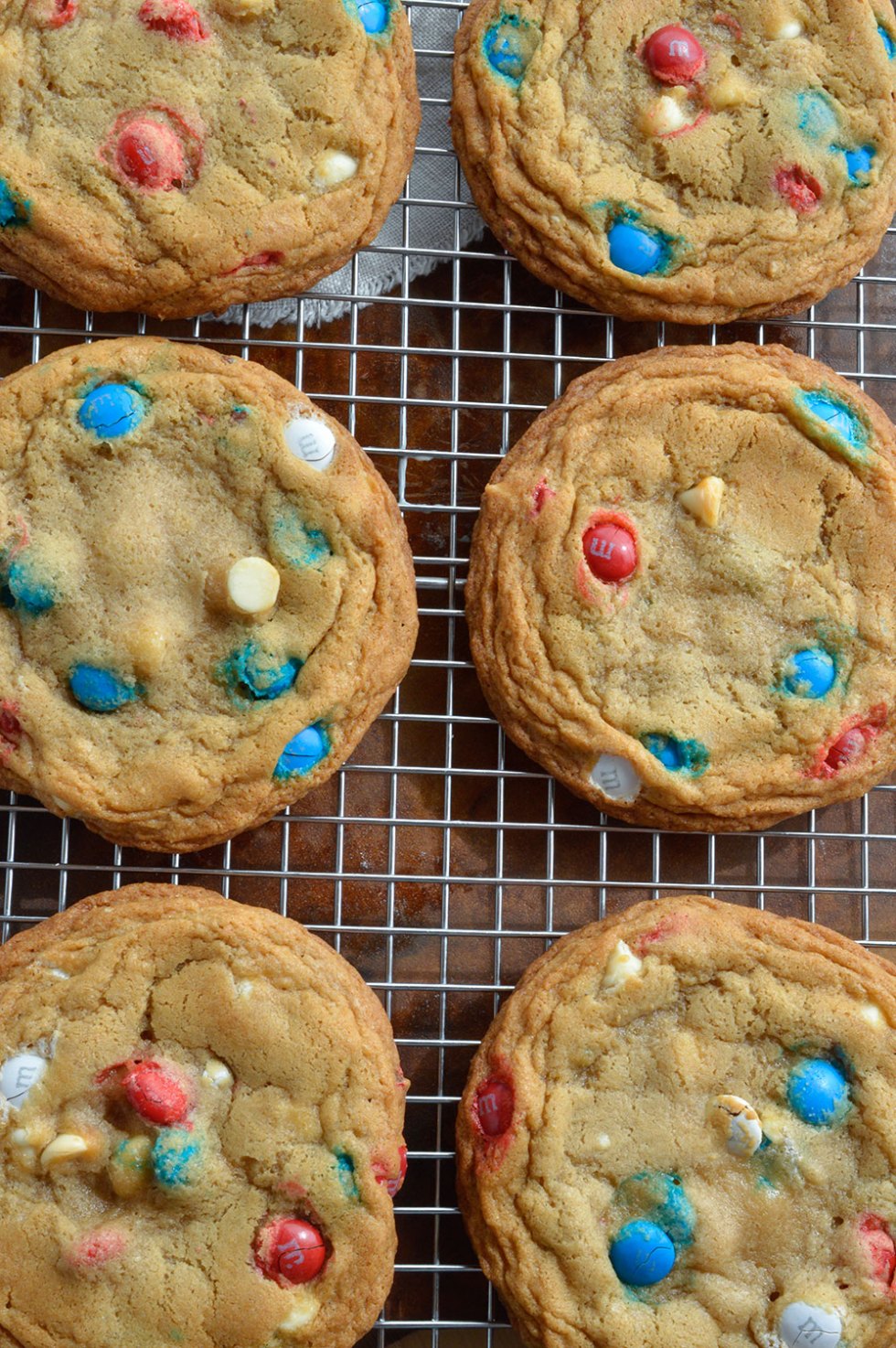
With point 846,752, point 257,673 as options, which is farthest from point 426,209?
point 846,752

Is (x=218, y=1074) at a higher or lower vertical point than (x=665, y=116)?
Answer: lower

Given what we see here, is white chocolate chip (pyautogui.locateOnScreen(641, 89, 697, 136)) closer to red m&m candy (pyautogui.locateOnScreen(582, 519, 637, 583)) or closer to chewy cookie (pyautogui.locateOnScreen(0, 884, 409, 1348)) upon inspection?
red m&m candy (pyautogui.locateOnScreen(582, 519, 637, 583))

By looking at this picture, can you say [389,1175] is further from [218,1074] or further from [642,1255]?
[642,1255]

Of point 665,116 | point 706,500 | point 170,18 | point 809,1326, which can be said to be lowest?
point 809,1326

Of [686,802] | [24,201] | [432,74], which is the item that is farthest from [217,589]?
[432,74]

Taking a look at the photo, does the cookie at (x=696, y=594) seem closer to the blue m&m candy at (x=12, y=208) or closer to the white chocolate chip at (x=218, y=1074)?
the white chocolate chip at (x=218, y=1074)

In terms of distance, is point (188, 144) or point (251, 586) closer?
point (251, 586)
